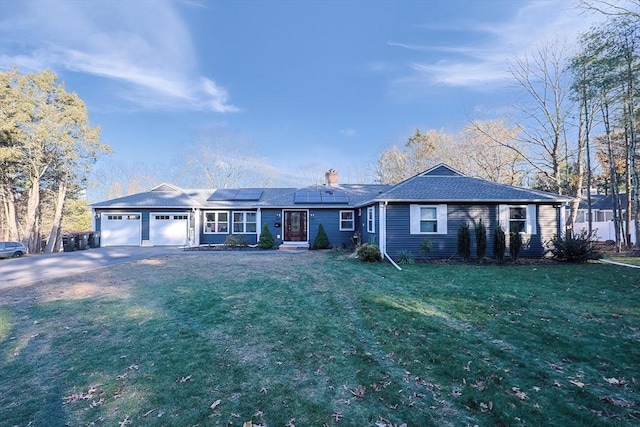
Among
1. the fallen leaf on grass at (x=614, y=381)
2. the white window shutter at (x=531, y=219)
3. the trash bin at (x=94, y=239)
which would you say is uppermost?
the white window shutter at (x=531, y=219)

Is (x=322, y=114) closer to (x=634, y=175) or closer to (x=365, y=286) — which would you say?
(x=634, y=175)

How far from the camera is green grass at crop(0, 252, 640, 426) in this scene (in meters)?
2.85

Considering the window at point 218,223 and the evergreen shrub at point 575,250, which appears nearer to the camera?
the evergreen shrub at point 575,250

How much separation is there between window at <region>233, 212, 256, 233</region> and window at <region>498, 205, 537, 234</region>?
13.0 m

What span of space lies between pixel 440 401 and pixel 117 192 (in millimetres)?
37538

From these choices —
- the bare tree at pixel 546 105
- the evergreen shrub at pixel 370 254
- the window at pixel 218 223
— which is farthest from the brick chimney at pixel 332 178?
the bare tree at pixel 546 105

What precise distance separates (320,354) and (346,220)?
13923mm

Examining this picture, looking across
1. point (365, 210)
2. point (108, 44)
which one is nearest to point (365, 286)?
point (365, 210)

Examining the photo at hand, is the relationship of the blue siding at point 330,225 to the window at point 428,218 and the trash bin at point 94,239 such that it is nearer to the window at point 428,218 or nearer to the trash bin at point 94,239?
the window at point 428,218

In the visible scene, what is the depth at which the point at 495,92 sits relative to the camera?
2142 cm

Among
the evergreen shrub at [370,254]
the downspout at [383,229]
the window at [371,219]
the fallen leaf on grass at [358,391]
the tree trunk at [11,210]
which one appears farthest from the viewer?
the tree trunk at [11,210]

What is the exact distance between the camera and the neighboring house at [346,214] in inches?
493

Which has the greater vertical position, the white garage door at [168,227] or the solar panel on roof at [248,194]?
the solar panel on roof at [248,194]

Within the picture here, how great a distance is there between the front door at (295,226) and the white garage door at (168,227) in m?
6.02
